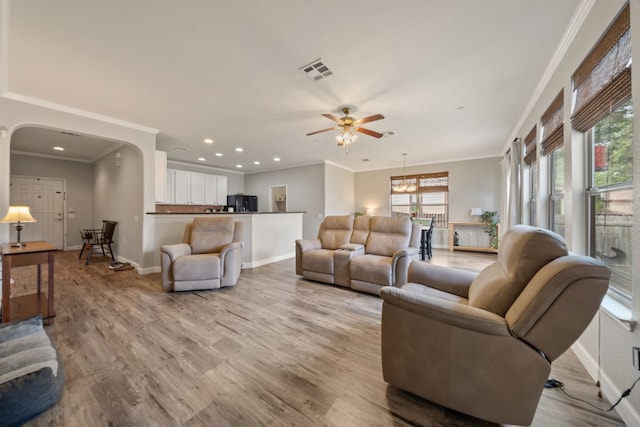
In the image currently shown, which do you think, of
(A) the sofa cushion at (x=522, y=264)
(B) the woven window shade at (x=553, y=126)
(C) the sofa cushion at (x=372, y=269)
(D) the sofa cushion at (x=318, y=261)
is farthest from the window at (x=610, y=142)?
(D) the sofa cushion at (x=318, y=261)

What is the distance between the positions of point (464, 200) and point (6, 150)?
927cm

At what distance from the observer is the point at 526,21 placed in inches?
74.9

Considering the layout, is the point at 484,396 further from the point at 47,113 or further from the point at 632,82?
the point at 47,113

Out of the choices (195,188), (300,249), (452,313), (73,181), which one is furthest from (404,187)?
(73,181)

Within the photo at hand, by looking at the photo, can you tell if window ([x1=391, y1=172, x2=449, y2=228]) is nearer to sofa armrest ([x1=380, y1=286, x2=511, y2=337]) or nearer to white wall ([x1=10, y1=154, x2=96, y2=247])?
sofa armrest ([x1=380, y1=286, x2=511, y2=337])

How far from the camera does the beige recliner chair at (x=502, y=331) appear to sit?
1038 mm

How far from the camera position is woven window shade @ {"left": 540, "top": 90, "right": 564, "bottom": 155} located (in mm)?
2402

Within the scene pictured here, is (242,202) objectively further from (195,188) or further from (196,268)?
(196,268)

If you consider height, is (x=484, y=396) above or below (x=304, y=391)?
above

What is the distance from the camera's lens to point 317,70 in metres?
2.54

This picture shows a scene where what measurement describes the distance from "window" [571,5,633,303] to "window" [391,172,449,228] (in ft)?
18.5

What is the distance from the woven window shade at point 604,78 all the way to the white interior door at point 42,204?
10.2 m

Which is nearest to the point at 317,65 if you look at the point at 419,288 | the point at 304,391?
the point at 419,288

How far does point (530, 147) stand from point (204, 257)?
5.17 metres
